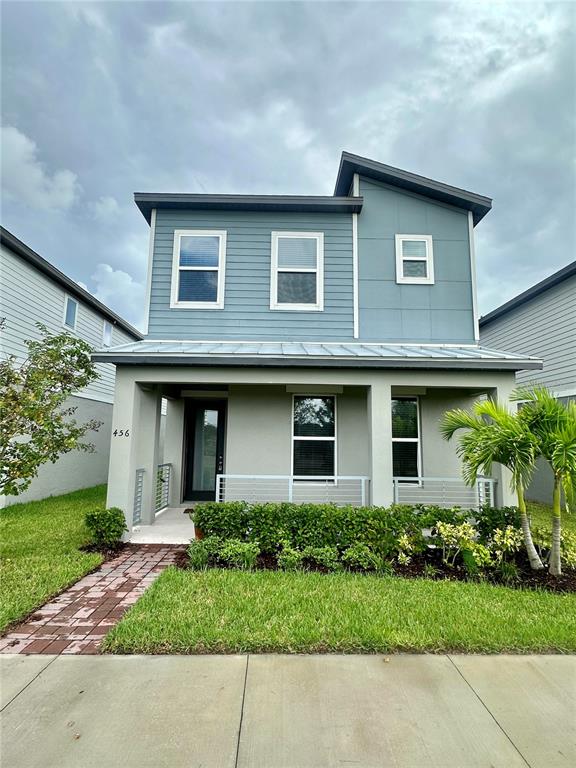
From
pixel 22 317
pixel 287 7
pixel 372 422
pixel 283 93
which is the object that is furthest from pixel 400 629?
pixel 283 93

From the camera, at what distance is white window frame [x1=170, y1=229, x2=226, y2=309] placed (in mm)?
8188

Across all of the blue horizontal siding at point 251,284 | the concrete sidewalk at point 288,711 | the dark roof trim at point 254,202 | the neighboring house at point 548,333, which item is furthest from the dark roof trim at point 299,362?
the neighboring house at point 548,333

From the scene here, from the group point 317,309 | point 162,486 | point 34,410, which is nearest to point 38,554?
point 34,410

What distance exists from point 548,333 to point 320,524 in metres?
10.1

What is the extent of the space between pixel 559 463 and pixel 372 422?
270cm

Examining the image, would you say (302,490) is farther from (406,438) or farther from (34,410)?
(34,410)

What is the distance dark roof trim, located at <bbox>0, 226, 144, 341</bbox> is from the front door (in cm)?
428

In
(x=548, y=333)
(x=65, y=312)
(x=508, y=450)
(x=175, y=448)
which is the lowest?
(x=175, y=448)

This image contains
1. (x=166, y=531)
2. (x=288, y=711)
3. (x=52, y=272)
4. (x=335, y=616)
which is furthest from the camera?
(x=52, y=272)

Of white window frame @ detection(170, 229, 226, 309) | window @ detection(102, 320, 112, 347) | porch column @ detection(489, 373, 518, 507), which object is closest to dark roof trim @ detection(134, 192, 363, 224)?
white window frame @ detection(170, 229, 226, 309)

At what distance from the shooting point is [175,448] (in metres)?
8.90

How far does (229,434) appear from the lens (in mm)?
7973

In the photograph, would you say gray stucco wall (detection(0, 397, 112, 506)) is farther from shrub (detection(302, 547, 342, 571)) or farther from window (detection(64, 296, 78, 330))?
shrub (detection(302, 547, 342, 571))

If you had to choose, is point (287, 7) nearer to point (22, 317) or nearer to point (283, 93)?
point (283, 93)
